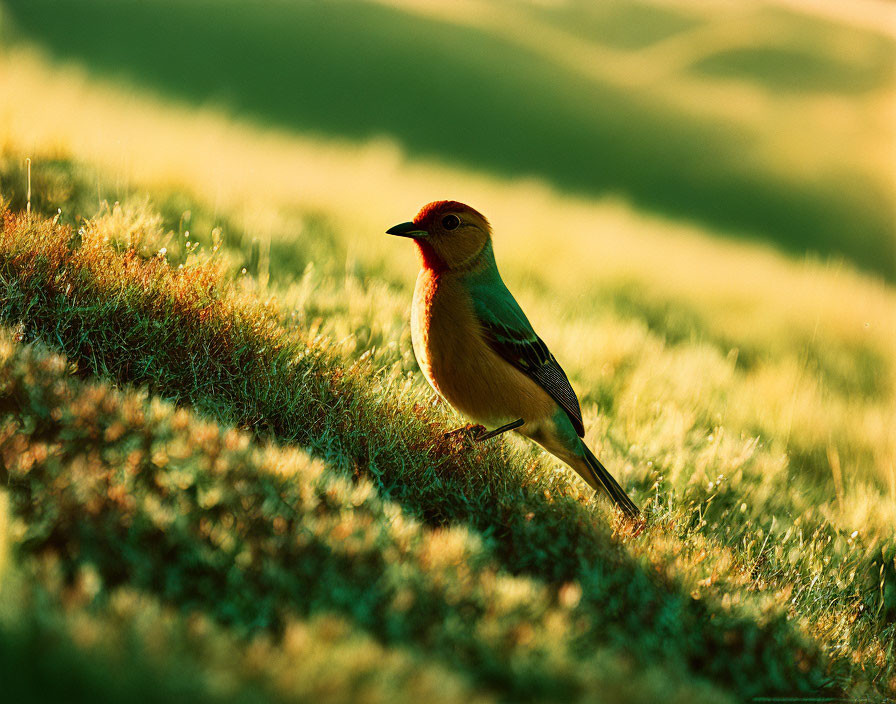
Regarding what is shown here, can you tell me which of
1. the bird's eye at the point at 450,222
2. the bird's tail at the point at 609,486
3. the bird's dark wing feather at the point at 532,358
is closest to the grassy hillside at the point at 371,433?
the bird's tail at the point at 609,486

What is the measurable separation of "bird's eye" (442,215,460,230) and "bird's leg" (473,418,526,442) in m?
1.19

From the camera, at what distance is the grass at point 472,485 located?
135 inches

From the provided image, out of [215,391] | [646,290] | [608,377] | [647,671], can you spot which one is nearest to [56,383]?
[215,391]

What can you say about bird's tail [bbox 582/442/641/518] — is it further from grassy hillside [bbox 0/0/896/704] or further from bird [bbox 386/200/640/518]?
grassy hillside [bbox 0/0/896/704]

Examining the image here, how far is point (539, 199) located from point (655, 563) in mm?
6109

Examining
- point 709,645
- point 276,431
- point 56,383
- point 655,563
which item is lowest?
point 709,645

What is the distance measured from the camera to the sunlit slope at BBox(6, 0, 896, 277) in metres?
10.7

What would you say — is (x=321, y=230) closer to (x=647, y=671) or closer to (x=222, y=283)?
(x=222, y=283)

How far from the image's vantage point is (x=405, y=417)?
13.9 feet

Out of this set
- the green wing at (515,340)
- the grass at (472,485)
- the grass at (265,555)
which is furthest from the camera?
the green wing at (515,340)

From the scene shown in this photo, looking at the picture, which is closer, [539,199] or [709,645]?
[709,645]

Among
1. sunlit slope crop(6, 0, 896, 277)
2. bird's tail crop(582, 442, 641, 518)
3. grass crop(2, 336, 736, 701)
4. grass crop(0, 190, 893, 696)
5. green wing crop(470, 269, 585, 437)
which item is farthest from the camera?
sunlit slope crop(6, 0, 896, 277)

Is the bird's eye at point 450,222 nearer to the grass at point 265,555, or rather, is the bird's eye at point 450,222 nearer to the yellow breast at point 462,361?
the yellow breast at point 462,361

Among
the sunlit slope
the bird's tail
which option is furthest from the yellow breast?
the sunlit slope
